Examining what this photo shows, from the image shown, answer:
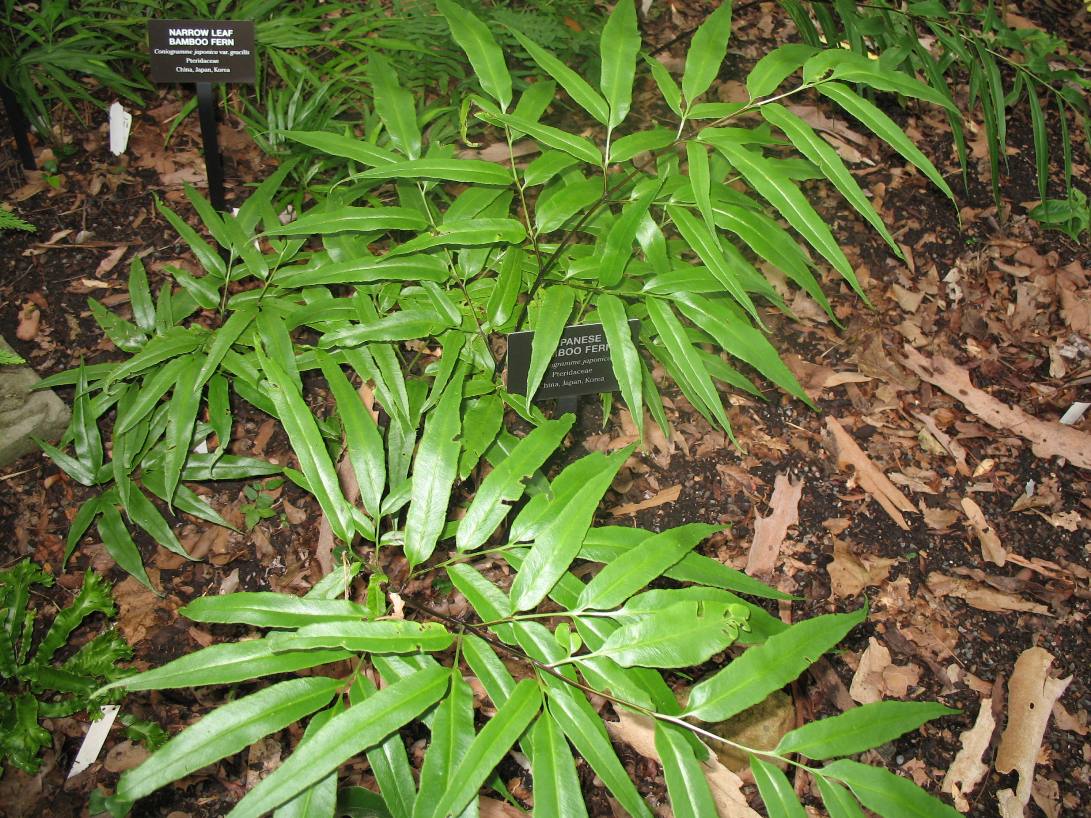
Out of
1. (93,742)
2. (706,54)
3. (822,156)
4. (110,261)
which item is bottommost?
(93,742)

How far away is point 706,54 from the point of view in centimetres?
142

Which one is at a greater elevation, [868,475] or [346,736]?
[346,736]

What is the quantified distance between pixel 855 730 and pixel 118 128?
282cm

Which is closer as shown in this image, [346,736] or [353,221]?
[346,736]

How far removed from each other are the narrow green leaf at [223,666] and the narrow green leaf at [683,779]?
529mm

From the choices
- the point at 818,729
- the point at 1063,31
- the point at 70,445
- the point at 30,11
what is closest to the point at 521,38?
the point at 818,729

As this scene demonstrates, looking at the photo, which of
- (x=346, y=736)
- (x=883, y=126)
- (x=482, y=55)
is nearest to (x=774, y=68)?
(x=883, y=126)

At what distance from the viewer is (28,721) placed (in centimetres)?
164

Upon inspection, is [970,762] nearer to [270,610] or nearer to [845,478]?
[845,478]

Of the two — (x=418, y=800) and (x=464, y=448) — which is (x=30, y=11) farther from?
(x=418, y=800)

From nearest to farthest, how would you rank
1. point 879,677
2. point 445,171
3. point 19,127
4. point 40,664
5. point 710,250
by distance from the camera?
point 710,250, point 445,171, point 40,664, point 879,677, point 19,127

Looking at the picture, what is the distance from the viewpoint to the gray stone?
2.07 m

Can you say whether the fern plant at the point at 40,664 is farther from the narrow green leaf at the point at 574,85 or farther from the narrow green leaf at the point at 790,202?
the narrow green leaf at the point at 790,202

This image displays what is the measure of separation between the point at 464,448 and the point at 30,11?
2.40 meters
